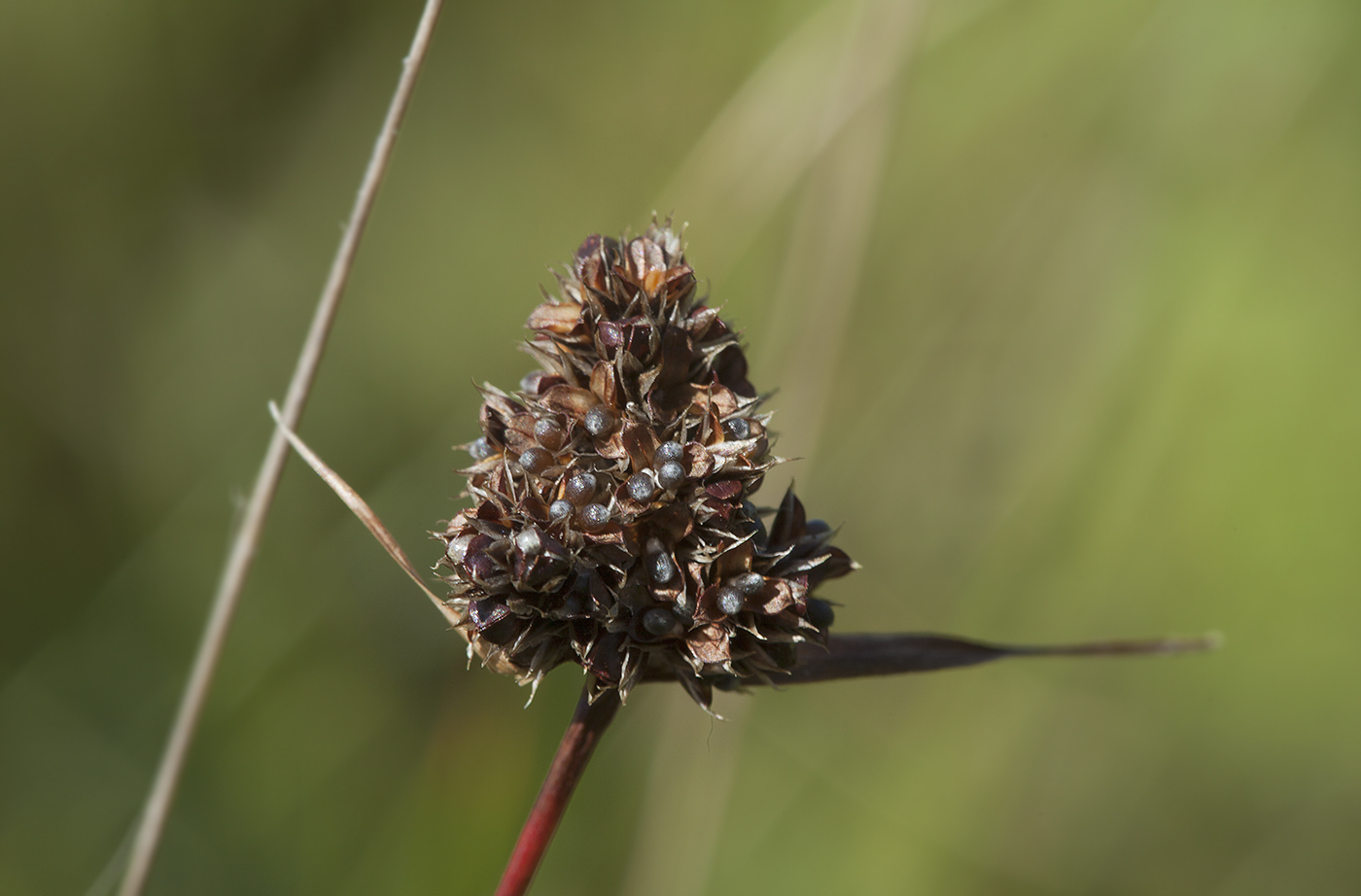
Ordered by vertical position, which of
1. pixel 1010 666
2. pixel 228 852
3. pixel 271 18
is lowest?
pixel 1010 666

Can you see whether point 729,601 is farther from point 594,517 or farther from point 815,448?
point 815,448

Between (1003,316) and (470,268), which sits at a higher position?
(470,268)

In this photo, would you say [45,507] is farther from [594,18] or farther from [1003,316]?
[1003,316]

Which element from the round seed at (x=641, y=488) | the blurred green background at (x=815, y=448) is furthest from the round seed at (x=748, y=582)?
the blurred green background at (x=815, y=448)

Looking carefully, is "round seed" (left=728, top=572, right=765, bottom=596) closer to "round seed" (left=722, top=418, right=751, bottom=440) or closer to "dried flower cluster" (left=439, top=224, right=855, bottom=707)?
"dried flower cluster" (left=439, top=224, right=855, bottom=707)

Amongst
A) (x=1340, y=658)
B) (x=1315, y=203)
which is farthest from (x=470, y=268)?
(x=1340, y=658)

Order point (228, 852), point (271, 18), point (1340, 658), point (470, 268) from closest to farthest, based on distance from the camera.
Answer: point (228, 852)
point (1340, 658)
point (271, 18)
point (470, 268)

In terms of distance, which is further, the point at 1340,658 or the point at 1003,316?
the point at 1003,316

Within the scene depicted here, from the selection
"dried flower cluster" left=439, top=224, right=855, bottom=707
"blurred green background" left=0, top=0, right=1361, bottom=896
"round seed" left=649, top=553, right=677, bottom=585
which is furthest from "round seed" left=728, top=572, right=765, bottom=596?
"blurred green background" left=0, top=0, right=1361, bottom=896
